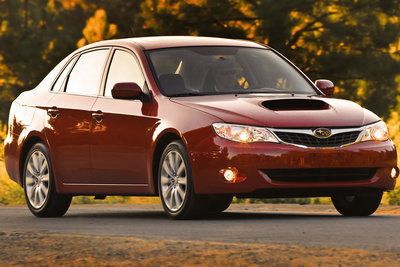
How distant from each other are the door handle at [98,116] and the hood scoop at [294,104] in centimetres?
190

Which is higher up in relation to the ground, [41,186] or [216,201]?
[216,201]

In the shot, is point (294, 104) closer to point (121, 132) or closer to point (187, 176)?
point (187, 176)

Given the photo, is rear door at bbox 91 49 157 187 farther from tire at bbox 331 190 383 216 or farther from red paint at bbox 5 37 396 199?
tire at bbox 331 190 383 216

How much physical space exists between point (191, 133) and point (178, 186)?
56 cm

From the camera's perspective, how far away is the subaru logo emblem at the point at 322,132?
10773mm

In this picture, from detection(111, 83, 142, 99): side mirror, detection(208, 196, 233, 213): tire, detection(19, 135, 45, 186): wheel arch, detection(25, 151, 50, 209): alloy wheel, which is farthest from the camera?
detection(19, 135, 45, 186): wheel arch

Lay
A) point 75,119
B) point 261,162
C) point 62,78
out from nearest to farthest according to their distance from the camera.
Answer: point 261,162 → point 75,119 → point 62,78

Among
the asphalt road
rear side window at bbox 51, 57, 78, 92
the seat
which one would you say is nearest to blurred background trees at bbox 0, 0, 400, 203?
rear side window at bbox 51, 57, 78, 92

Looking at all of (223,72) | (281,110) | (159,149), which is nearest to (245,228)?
(281,110)

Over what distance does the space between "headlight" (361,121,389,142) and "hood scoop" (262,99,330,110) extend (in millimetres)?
432

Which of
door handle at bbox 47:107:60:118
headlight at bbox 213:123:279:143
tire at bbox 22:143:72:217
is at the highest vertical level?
headlight at bbox 213:123:279:143

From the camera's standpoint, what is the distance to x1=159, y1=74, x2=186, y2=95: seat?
11680mm

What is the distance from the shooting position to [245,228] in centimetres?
1018

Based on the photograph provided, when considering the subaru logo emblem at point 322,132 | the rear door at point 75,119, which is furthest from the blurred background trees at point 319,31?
the subaru logo emblem at point 322,132
